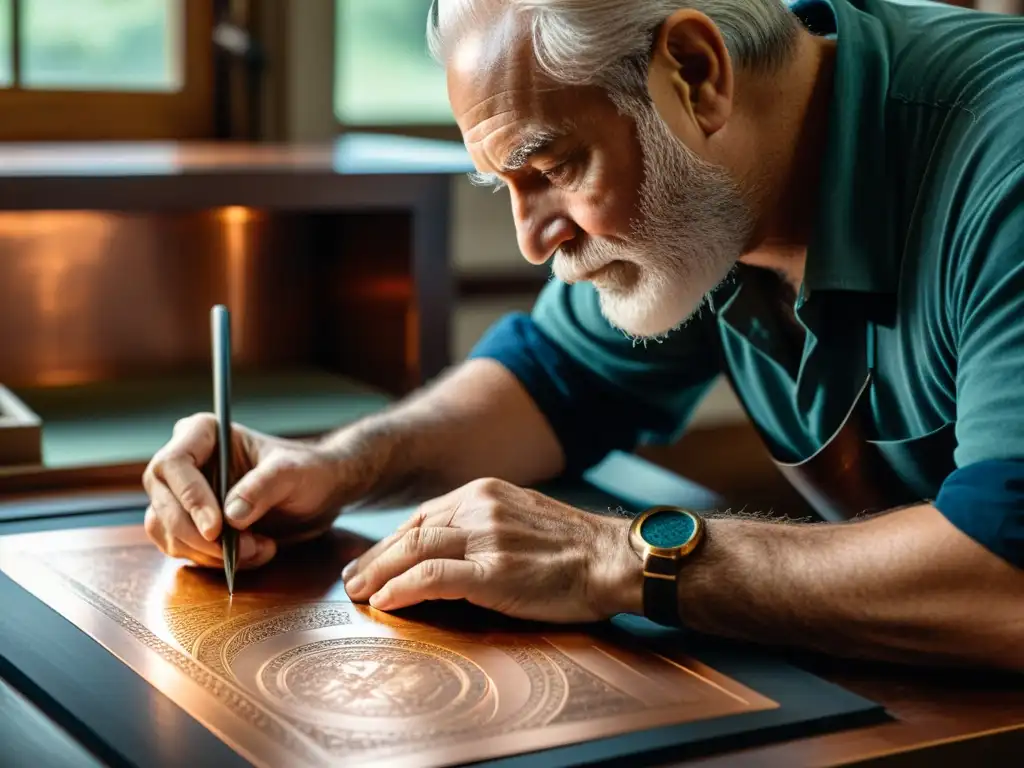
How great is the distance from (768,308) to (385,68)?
1.44 m

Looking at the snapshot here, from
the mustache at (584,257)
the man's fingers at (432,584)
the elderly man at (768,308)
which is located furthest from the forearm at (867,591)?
the mustache at (584,257)

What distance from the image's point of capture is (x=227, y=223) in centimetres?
222

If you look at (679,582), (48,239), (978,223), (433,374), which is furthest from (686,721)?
(48,239)

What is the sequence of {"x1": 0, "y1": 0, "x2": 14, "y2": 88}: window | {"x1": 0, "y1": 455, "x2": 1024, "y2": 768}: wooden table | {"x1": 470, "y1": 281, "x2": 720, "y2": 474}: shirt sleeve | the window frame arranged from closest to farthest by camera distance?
{"x1": 0, "y1": 455, "x2": 1024, "y2": 768}: wooden table
{"x1": 470, "y1": 281, "x2": 720, "y2": 474}: shirt sleeve
{"x1": 0, "y1": 0, "x2": 14, "y2": 88}: window
the window frame

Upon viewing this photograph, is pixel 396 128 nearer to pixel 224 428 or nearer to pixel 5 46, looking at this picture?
pixel 5 46

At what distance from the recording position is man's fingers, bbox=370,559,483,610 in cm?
118

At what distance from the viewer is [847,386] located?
1.40m

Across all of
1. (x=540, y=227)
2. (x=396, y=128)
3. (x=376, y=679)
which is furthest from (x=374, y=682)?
(x=396, y=128)

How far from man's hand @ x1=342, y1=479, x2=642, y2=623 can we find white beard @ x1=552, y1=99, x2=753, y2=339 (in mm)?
256

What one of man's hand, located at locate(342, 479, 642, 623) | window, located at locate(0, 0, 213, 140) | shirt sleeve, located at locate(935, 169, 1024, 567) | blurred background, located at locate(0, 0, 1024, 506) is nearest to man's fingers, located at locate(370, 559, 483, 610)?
man's hand, located at locate(342, 479, 642, 623)

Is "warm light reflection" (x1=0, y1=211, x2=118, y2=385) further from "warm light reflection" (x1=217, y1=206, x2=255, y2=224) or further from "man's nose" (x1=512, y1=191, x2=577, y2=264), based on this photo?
"man's nose" (x1=512, y1=191, x2=577, y2=264)

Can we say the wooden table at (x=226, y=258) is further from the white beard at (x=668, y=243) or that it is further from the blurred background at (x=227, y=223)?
the white beard at (x=668, y=243)

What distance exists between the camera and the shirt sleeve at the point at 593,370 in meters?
1.66

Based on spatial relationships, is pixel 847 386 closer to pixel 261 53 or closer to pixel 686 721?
pixel 686 721
